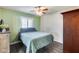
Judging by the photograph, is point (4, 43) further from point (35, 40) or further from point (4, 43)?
point (35, 40)

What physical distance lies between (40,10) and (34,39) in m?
0.51

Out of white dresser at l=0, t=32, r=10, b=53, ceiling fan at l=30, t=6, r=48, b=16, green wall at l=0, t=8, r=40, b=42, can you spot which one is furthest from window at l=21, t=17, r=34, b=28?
white dresser at l=0, t=32, r=10, b=53

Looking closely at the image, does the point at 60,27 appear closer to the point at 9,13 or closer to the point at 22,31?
the point at 22,31

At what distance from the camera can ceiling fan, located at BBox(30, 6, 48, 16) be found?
1.38 m

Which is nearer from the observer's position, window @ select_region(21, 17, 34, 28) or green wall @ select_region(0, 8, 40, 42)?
Answer: green wall @ select_region(0, 8, 40, 42)

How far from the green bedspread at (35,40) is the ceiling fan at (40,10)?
1.20ft

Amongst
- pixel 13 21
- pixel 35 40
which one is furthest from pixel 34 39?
pixel 13 21

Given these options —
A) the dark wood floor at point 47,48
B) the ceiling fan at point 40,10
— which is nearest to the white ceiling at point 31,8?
the ceiling fan at point 40,10

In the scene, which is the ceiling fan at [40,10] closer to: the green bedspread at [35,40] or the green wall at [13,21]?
the green wall at [13,21]

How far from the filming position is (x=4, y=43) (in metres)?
1.47

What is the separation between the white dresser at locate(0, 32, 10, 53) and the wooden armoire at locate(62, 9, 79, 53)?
3.24 feet

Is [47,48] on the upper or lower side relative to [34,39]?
lower

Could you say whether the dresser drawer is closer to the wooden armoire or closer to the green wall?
the green wall
